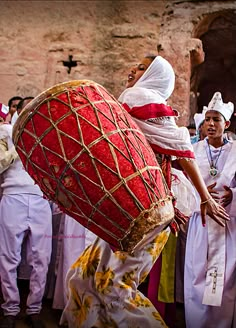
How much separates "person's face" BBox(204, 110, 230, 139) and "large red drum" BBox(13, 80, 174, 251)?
147 cm

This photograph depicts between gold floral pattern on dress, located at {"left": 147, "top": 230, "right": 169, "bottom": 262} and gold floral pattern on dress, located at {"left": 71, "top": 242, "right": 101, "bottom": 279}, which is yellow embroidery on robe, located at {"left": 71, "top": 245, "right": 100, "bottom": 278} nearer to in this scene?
gold floral pattern on dress, located at {"left": 71, "top": 242, "right": 101, "bottom": 279}

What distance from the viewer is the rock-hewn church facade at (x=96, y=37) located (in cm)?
504

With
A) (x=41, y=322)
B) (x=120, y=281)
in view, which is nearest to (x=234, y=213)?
(x=120, y=281)

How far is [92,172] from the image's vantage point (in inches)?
64.0

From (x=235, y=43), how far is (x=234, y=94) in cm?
140

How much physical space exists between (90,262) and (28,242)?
1.17 metres

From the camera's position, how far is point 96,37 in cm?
522

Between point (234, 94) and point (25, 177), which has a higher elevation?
point (234, 94)

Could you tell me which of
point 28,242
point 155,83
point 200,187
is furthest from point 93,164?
point 28,242

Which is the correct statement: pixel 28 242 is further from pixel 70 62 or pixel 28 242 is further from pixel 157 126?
pixel 70 62

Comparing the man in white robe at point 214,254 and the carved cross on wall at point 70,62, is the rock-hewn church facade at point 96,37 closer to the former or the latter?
the carved cross on wall at point 70,62

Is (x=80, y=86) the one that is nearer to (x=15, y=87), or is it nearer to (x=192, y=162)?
(x=192, y=162)

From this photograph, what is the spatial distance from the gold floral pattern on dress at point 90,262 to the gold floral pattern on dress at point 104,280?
0.14 ft

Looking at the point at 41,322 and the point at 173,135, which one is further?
the point at 41,322
